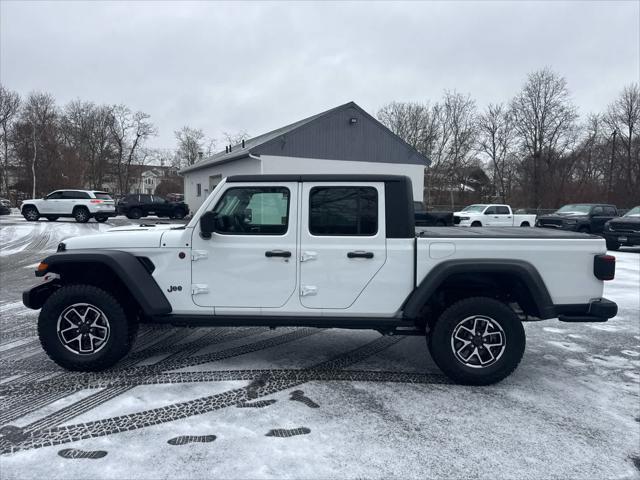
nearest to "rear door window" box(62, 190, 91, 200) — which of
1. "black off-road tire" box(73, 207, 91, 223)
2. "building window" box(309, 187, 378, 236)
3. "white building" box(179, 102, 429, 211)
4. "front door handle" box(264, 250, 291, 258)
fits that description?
"black off-road tire" box(73, 207, 91, 223)

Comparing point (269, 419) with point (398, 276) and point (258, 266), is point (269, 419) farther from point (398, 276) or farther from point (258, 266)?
point (398, 276)

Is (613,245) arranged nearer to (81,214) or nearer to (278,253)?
(278,253)

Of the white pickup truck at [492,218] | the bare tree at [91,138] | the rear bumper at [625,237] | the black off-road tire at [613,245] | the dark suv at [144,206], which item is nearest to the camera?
the rear bumper at [625,237]

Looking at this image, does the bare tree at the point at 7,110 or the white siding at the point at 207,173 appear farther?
the bare tree at the point at 7,110

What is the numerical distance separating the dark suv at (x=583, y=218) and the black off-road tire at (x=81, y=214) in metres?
22.8

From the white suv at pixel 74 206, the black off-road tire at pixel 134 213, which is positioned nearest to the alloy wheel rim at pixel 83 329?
the white suv at pixel 74 206

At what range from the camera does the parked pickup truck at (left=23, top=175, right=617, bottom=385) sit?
3670mm

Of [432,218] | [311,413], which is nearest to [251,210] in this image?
[311,413]

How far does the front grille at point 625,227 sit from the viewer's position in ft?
45.9

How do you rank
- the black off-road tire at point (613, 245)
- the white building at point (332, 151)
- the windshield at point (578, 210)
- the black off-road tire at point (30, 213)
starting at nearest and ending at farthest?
the black off-road tire at point (613, 245) → the windshield at point (578, 210) → the black off-road tire at point (30, 213) → the white building at point (332, 151)

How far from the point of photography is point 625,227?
1428cm

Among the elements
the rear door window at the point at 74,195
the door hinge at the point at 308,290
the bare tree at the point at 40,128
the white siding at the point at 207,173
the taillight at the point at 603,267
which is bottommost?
the door hinge at the point at 308,290

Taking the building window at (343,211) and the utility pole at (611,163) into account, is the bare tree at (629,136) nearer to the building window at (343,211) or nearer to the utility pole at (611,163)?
the utility pole at (611,163)

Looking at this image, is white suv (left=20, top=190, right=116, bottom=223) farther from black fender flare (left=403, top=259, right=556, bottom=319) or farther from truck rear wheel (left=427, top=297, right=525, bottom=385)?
truck rear wheel (left=427, top=297, right=525, bottom=385)
